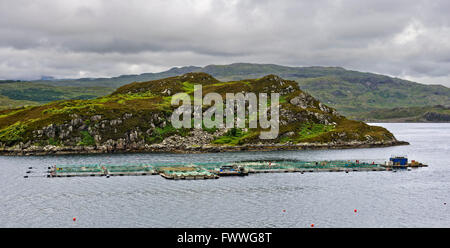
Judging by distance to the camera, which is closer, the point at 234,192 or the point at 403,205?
the point at 403,205

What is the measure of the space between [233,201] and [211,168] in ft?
175

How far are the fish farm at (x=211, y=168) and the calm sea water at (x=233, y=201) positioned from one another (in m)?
5.08

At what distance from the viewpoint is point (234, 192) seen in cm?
11981

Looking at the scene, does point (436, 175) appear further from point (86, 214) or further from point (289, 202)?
point (86, 214)

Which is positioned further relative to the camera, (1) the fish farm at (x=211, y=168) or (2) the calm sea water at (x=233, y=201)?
(1) the fish farm at (x=211, y=168)

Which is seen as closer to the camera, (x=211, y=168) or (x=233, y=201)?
(x=233, y=201)

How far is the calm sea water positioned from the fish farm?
5.08m

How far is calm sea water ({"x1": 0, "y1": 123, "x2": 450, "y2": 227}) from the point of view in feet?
297

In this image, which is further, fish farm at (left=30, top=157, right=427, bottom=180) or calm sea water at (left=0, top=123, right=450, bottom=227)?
fish farm at (left=30, top=157, right=427, bottom=180)

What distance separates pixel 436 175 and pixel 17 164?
5959 inches

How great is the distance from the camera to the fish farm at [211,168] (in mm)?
147250

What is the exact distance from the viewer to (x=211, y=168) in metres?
161
